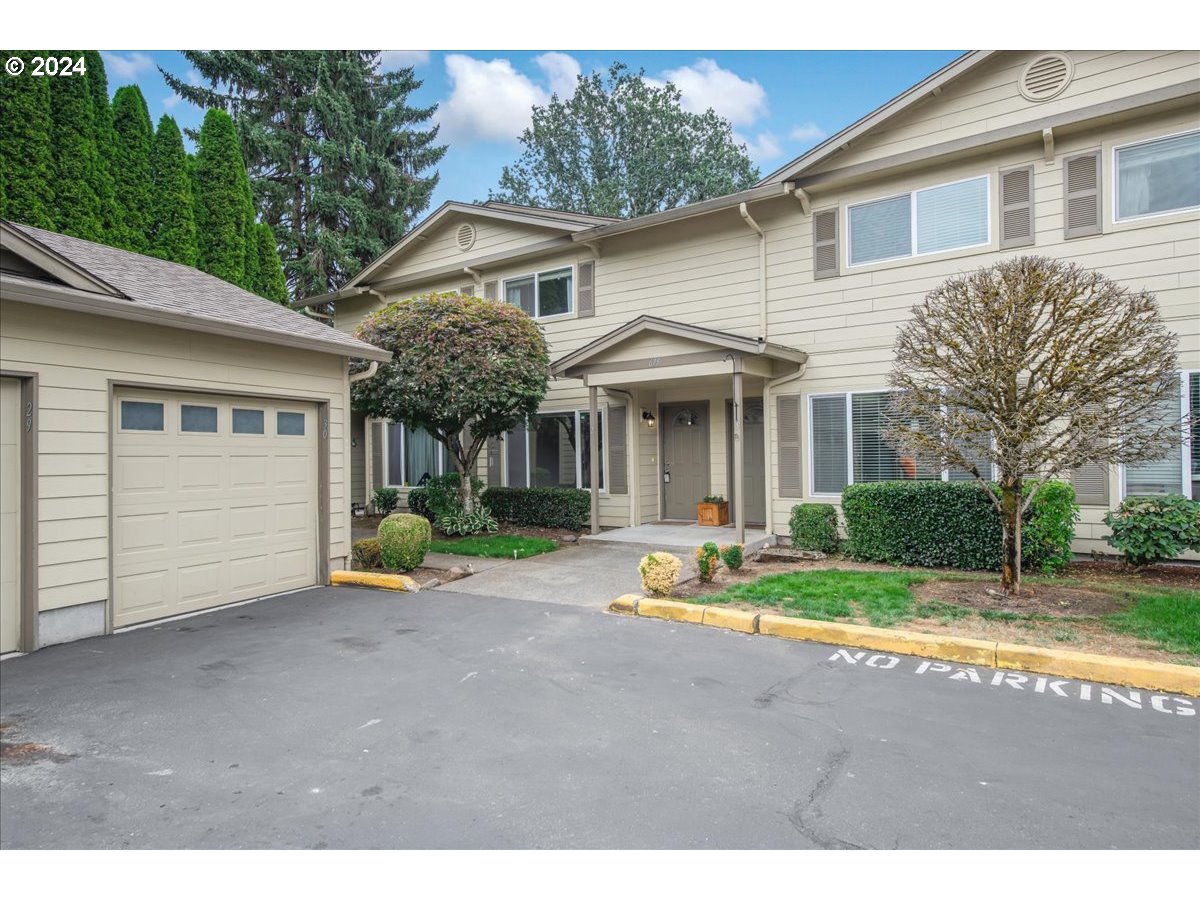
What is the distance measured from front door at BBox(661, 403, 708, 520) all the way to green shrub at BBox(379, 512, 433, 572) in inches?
205

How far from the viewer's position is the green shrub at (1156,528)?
729 cm

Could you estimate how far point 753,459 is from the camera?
11547 millimetres

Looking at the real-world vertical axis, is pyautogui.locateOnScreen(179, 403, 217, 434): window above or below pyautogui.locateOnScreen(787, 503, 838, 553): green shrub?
above

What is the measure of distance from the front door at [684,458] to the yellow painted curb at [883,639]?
6103 millimetres

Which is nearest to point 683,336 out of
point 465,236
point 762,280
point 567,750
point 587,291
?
point 762,280

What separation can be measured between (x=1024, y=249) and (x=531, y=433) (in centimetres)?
862

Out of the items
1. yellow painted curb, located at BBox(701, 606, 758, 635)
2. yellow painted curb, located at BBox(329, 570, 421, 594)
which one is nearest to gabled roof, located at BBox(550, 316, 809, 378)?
yellow painted curb, located at BBox(701, 606, 758, 635)

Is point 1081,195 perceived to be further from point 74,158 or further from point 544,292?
point 74,158

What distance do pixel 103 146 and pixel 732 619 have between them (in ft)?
50.1

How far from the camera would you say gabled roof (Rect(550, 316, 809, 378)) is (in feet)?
31.6

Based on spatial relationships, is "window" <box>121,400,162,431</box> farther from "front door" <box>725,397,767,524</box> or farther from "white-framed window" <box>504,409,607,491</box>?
"front door" <box>725,397,767,524</box>

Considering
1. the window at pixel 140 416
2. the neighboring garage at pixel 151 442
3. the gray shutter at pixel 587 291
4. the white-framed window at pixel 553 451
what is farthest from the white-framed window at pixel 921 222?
the window at pixel 140 416

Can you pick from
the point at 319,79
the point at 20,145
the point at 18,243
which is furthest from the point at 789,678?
the point at 319,79

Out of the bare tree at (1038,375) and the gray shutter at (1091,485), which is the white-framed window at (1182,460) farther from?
the bare tree at (1038,375)
